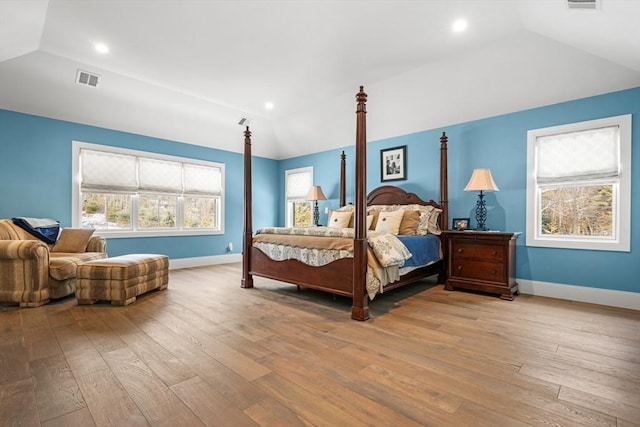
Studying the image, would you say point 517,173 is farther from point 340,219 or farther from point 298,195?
point 298,195

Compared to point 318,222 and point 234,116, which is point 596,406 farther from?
point 234,116

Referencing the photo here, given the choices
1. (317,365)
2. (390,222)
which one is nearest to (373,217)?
(390,222)

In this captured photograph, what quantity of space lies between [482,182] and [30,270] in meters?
5.21

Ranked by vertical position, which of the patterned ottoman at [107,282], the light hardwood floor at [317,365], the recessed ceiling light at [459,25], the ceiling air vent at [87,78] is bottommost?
the light hardwood floor at [317,365]

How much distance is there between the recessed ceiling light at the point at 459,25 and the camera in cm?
290

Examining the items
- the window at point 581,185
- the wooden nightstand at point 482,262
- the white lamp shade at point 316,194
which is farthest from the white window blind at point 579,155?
the white lamp shade at point 316,194

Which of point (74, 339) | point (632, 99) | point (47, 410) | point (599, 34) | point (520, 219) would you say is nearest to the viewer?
point (47, 410)

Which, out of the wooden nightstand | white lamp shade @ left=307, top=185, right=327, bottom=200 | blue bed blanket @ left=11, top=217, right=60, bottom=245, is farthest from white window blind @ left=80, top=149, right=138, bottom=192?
the wooden nightstand

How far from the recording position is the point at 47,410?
1.47 metres

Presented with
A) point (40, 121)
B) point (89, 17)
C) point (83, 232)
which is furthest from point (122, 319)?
point (40, 121)

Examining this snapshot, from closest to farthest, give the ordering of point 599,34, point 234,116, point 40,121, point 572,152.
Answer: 1. point 599,34
2. point 572,152
3. point 40,121
4. point 234,116

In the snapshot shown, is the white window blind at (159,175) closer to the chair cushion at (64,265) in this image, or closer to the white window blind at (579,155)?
the chair cushion at (64,265)

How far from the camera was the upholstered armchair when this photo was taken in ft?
10.2

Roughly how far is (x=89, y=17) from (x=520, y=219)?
5.27m
